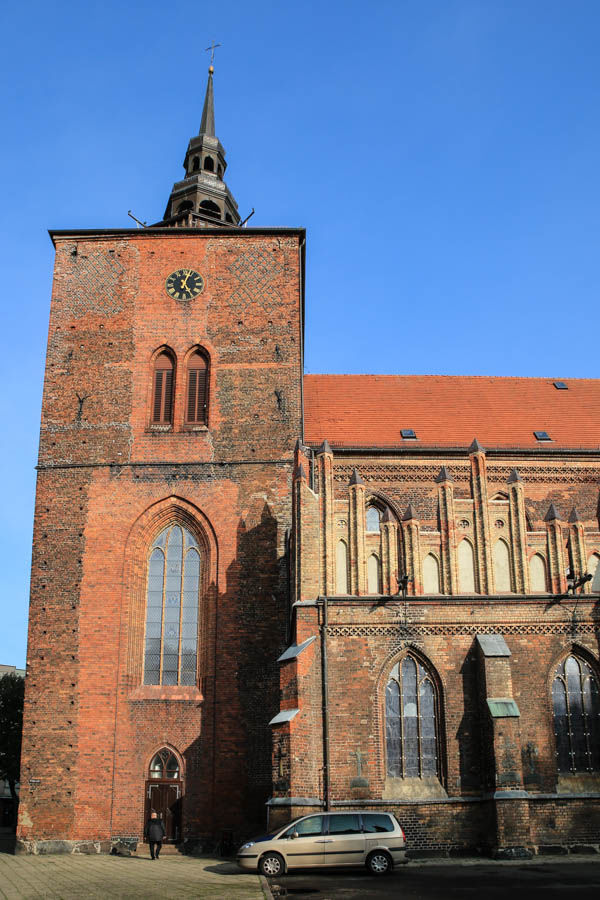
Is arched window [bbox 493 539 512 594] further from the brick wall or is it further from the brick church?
the brick wall

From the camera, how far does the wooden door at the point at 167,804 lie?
66.7 ft

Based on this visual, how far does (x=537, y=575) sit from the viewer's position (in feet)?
65.0

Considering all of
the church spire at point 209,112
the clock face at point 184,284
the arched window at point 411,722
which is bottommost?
the arched window at point 411,722

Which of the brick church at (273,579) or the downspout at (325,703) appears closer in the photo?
the downspout at (325,703)

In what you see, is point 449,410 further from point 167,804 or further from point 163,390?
point 167,804

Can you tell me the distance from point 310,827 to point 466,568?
21.1ft

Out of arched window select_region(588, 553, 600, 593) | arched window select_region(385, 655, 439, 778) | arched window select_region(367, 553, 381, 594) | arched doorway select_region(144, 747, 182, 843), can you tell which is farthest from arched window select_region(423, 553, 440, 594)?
arched doorway select_region(144, 747, 182, 843)

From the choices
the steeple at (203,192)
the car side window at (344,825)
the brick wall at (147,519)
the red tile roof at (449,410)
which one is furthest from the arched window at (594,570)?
the steeple at (203,192)

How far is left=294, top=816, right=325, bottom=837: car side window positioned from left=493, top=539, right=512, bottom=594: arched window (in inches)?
250

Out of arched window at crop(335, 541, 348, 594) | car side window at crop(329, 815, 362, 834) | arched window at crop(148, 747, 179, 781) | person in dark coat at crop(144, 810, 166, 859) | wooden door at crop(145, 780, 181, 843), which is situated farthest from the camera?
arched window at crop(148, 747, 179, 781)

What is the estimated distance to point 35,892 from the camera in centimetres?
1291

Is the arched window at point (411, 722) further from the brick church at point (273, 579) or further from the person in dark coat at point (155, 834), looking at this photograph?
the person in dark coat at point (155, 834)

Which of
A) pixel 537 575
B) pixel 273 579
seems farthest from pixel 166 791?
pixel 537 575

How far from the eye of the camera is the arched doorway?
20.4 meters
